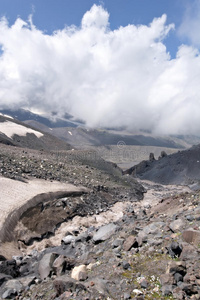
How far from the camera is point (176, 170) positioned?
94.8 m

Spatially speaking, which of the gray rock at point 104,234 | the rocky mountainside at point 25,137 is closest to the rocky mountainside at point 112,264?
the gray rock at point 104,234

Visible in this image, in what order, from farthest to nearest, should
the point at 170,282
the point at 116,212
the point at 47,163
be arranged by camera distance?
the point at 47,163
the point at 116,212
the point at 170,282

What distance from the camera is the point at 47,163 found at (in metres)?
40.1

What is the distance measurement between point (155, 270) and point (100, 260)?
109 inches

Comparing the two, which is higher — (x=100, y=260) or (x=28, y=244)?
(x=100, y=260)

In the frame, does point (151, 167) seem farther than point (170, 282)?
Yes

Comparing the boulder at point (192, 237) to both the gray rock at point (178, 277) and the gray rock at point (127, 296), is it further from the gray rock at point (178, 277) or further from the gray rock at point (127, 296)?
the gray rock at point (127, 296)

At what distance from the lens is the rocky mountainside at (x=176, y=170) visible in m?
88.4

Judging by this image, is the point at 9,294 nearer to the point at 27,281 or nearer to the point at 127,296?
the point at 27,281

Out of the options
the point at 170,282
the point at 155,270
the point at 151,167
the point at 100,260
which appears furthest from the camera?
the point at 151,167

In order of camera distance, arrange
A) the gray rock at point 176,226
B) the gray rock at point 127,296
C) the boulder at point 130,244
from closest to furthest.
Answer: the gray rock at point 127,296, the boulder at point 130,244, the gray rock at point 176,226

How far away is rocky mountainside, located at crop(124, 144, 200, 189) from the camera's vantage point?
88.4 m

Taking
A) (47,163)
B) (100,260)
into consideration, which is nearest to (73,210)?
(47,163)

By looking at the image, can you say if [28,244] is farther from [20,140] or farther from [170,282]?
[20,140]
